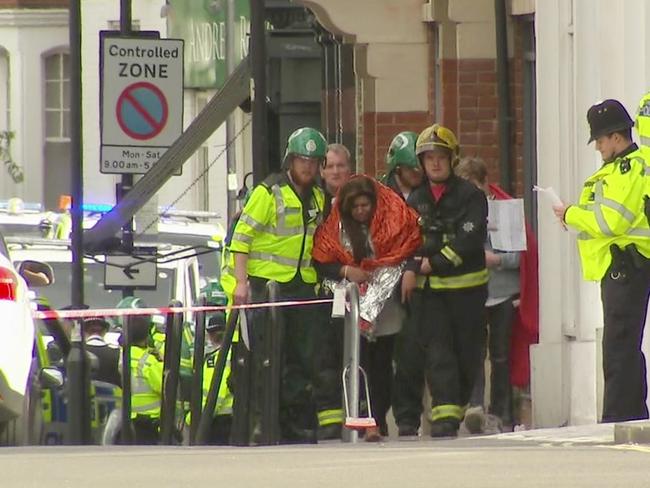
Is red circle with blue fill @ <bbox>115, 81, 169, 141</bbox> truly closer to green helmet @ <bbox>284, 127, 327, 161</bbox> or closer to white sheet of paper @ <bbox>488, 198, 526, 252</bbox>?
white sheet of paper @ <bbox>488, 198, 526, 252</bbox>

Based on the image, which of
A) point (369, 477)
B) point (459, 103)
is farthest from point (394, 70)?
point (369, 477)

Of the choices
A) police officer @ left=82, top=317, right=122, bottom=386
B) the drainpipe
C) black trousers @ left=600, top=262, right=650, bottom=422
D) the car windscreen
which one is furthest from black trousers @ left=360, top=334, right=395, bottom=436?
the car windscreen

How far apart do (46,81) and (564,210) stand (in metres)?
39.0

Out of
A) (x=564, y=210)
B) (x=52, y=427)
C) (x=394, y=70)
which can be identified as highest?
(x=394, y=70)

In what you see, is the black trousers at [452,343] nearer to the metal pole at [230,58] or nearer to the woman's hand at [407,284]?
the woman's hand at [407,284]

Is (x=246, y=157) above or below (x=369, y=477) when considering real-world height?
above

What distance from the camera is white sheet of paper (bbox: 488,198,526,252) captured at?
15.9 m

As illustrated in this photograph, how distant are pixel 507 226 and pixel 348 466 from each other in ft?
17.9

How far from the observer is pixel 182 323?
1619 centimetres

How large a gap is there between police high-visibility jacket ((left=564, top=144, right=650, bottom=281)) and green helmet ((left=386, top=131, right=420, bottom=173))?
7.06ft

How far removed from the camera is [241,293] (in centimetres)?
1481

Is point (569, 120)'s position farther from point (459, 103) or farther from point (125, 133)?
point (125, 133)

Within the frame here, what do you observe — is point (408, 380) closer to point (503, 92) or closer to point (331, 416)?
point (331, 416)

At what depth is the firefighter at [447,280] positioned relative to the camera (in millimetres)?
14648
